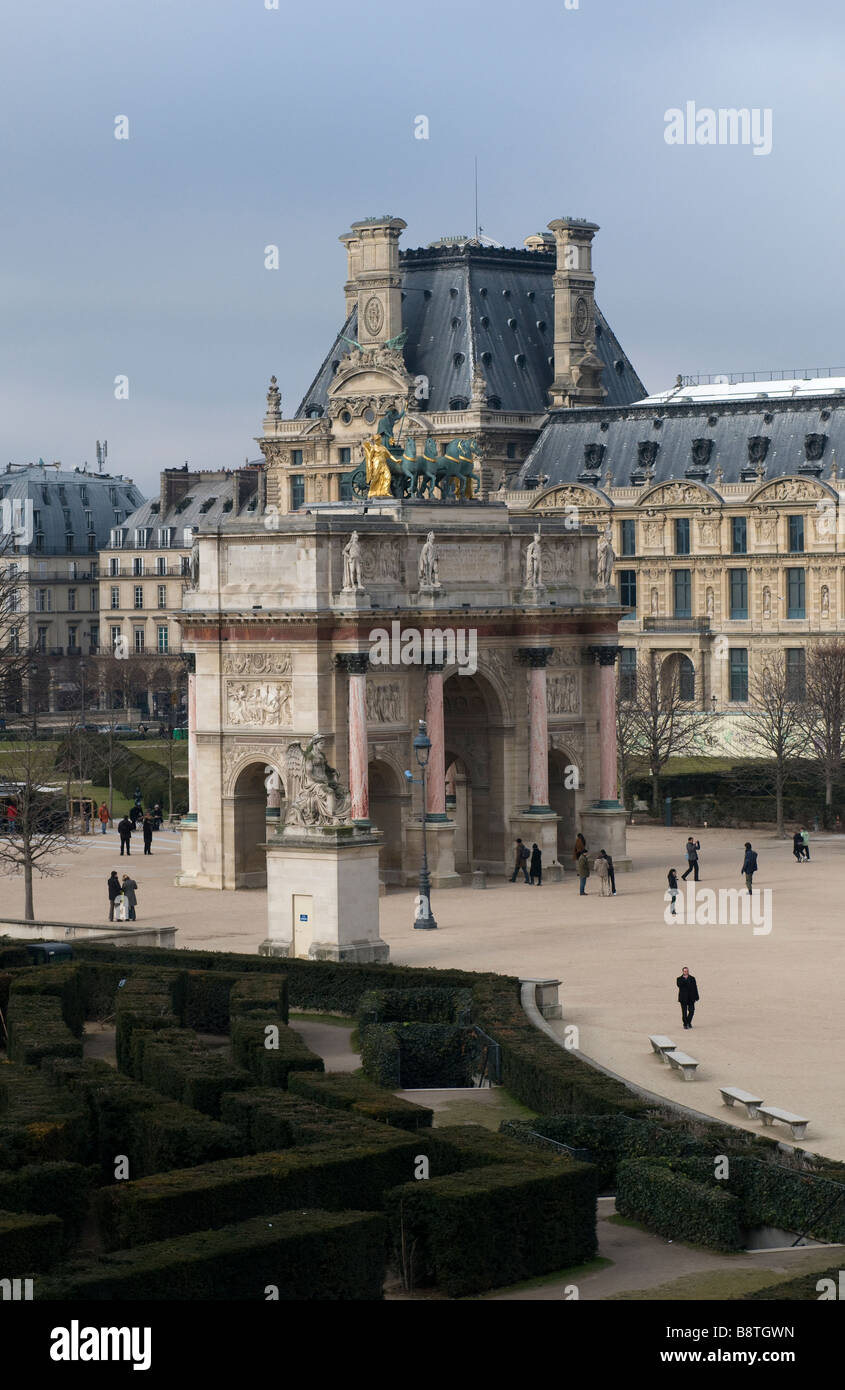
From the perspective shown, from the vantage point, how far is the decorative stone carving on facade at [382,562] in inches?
2847

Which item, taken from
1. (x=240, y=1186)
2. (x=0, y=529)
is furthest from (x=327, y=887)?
(x=0, y=529)

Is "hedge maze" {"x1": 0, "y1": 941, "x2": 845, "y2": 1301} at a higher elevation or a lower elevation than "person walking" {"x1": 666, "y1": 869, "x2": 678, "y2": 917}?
lower

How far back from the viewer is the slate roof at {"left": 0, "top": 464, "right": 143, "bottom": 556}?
176 meters

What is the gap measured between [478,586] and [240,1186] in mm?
43635

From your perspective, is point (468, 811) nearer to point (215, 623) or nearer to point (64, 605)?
point (215, 623)

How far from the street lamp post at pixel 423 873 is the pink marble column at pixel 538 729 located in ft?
13.2

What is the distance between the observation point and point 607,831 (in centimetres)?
7669

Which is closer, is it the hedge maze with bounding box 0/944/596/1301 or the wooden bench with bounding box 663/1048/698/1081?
the hedge maze with bounding box 0/944/596/1301

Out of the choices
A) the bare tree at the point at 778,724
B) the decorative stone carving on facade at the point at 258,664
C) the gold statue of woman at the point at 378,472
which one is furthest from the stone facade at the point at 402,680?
the bare tree at the point at 778,724

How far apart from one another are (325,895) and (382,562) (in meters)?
18.5

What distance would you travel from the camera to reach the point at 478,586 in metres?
75.1

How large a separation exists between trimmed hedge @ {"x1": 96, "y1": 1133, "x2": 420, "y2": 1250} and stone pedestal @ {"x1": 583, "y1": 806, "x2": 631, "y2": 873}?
138 feet

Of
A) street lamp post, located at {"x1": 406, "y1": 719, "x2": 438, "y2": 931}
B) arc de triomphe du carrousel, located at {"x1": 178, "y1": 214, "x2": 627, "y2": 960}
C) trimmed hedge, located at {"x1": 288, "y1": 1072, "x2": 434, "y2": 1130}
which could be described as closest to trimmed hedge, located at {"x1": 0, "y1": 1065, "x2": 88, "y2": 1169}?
trimmed hedge, located at {"x1": 288, "y1": 1072, "x2": 434, "y2": 1130}

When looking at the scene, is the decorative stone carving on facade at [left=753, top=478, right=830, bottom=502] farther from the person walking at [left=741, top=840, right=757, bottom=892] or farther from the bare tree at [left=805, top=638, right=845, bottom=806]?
the person walking at [left=741, top=840, right=757, bottom=892]
